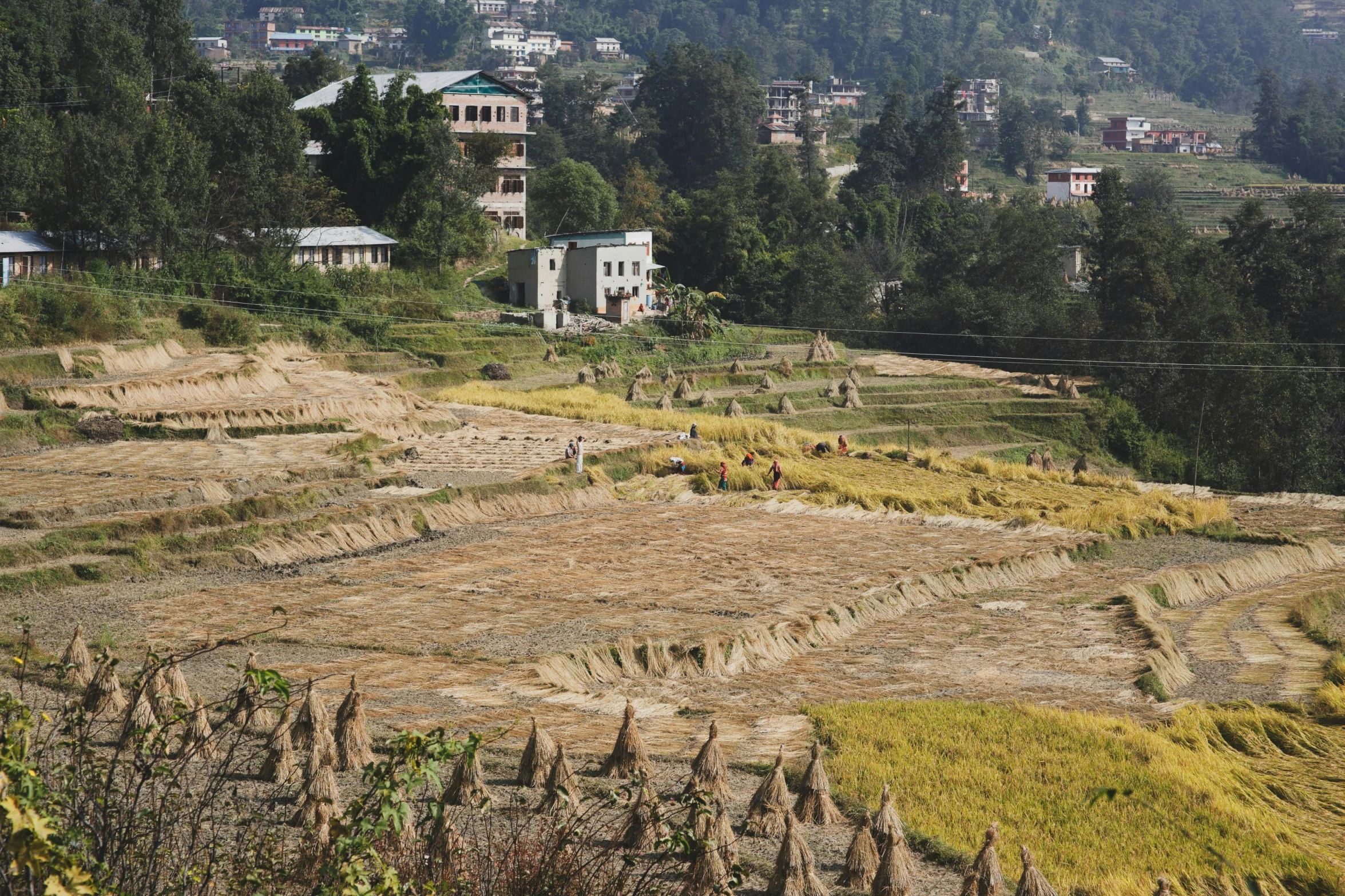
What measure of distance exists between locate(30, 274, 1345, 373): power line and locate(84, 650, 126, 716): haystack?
2385 cm

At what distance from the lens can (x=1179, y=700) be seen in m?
16.5

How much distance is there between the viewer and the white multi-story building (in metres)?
109

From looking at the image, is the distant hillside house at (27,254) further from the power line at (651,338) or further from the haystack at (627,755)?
the haystack at (627,755)

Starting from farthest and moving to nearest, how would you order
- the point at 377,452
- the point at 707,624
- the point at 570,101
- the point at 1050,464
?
the point at 570,101, the point at 1050,464, the point at 377,452, the point at 707,624

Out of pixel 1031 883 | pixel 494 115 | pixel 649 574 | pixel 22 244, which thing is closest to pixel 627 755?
pixel 1031 883

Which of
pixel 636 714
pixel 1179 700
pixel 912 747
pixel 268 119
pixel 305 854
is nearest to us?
pixel 305 854

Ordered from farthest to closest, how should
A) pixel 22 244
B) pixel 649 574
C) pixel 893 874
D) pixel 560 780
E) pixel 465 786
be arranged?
pixel 22 244 → pixel 649 574 → pixel 560 780 → pixel 465 786 → pixel 893 874

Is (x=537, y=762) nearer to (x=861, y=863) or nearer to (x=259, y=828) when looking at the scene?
(x=259, y=828)

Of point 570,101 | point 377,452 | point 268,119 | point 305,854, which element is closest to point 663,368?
point 268,119

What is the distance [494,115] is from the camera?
61.1m

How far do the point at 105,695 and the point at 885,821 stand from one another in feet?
24.0

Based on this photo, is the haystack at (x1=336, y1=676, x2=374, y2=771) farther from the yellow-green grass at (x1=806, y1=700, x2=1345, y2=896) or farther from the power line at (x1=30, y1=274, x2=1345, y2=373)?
the power line at (x1=30, y1=274, x2=1345, y2=373)

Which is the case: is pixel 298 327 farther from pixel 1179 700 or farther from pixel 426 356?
pixel 1179 700

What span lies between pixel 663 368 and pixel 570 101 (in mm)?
67641
